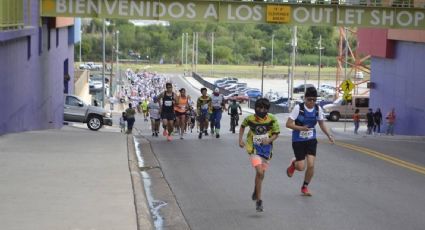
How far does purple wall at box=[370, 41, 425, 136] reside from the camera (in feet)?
123

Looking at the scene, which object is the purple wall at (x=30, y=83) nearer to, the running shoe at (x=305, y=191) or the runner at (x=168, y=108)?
the runner at (x=168, y=108)

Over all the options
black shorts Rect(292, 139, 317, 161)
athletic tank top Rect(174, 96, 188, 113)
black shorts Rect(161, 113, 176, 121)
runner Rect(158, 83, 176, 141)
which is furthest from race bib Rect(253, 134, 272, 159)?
athletic tank top Rect(174, 96, 188, 113)

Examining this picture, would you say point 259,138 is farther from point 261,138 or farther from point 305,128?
point 305,128

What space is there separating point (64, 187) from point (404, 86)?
31.7 m

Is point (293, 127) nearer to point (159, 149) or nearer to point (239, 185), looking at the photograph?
point (239, 185)

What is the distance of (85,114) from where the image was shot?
36.2 m

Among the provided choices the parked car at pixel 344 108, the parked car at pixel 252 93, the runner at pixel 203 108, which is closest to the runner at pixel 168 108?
the runner at pixel 203 108

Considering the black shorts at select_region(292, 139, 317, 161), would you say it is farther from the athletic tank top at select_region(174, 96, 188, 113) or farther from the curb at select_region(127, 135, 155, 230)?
the athletic tank top at select_region(174, 96, 188, 113)

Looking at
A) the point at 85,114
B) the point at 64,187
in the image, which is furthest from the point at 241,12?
the point at 64,187

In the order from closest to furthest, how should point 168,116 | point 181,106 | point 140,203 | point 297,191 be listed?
point 140,203, point 297,191, point 168,116, point 181,106

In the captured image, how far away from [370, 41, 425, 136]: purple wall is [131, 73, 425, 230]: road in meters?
19.8

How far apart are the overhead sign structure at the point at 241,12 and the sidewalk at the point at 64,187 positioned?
1105 centimetres

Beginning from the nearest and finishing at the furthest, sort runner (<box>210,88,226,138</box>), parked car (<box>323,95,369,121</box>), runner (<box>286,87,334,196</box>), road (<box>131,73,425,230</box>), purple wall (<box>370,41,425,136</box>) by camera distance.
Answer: road (<box>131,73,425,230</box>)
runner (<box>286,87,334,196</box>)
runner (<box>210,88,226,138</box>)
purple wall (<box>370,41,425,136</box>)
parked car (<box>323,95,369,121</box>)

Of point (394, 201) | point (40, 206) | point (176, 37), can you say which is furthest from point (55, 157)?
point (176, 37)
